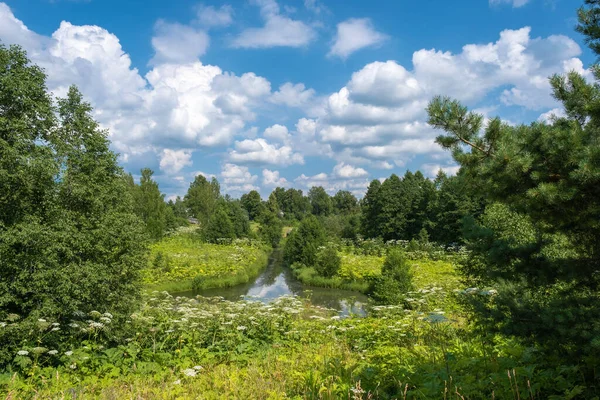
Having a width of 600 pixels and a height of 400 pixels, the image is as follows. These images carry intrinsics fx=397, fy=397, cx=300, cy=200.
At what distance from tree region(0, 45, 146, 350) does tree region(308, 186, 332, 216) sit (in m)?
96.5

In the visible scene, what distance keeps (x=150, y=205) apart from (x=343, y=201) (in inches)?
2986

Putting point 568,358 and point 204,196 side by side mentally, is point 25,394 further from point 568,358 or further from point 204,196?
point 204,196

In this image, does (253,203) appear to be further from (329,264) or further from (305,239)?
(329,264)

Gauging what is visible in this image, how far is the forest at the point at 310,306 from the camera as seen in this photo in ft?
11.8

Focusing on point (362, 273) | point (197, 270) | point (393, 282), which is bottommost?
point (362, 273)

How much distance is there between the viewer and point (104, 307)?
10008 millimetres

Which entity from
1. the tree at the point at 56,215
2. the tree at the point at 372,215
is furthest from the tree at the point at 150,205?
the tree at the point at 56,215

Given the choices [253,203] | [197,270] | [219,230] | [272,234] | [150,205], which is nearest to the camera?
[197,270]

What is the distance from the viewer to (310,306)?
37.4ft

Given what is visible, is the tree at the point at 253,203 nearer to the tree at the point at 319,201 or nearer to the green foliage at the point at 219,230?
the tree at the point at 319,201

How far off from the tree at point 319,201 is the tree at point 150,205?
68671mm

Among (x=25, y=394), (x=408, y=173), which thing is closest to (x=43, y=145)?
(x=25, y=394)

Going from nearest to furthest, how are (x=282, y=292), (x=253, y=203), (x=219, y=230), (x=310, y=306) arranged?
(x=310, y=306) < (x=282, y=292) < (x=219, y=230) < (x=253, y=203)

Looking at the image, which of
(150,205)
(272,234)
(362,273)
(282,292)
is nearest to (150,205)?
(150,205)
